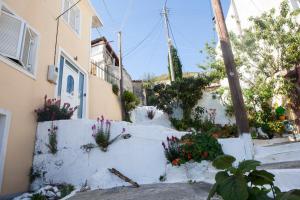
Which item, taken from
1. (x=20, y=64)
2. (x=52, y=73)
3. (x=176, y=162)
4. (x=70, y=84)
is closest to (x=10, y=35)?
(x=20, y=64)

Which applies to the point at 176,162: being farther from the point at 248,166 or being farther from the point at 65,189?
the point at 248,166

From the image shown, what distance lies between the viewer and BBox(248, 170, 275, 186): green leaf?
1575 mm

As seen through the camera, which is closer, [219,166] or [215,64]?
[219,166]

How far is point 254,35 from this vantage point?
959 centimetres

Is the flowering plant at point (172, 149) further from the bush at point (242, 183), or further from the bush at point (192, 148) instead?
the bush at point (242, 183)

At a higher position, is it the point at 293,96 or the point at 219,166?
the point at 293,96

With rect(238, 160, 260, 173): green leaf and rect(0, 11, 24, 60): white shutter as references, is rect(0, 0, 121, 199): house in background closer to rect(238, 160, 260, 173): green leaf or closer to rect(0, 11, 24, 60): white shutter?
rect(0, 11, 24, 60): white shutter

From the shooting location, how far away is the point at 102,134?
20.2 ft

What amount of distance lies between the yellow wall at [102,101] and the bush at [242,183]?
8686 millimetres

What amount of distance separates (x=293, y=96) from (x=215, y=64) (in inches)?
132

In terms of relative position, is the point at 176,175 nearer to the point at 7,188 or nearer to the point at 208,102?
the point at 7,188

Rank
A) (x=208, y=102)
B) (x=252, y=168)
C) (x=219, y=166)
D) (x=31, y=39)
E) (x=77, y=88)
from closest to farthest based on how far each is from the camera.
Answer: (x=252, y=168) < (x=219, y=166) < (x=31, y=39) < (x=77, y=88) < (x=208, y=102)

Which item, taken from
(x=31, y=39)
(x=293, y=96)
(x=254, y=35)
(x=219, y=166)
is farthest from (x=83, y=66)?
(x=219, y=166)

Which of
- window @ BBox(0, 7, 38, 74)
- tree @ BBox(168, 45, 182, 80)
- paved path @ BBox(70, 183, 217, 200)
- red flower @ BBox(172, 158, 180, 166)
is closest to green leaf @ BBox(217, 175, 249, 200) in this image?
paved path @ BBox(70, 183, 217, 200)
